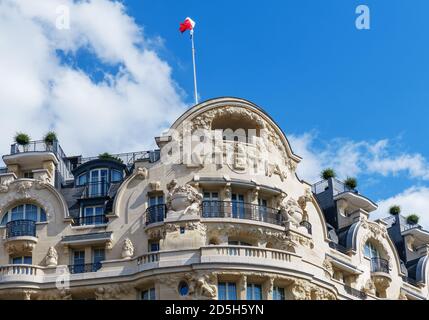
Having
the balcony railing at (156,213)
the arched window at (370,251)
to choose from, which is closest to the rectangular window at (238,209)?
the balcony railing at (156,213)

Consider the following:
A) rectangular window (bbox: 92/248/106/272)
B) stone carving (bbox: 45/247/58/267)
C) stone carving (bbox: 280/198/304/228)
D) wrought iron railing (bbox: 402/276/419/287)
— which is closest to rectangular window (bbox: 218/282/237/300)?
stone carving (bbox: 280/198/304/228)

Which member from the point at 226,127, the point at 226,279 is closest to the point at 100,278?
the point at 226,279

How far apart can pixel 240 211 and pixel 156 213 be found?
3.79 metres

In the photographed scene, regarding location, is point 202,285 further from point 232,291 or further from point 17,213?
point 17,213

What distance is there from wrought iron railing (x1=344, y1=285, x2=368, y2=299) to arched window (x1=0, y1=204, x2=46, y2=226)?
49.4 feet

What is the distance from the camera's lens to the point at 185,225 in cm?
4362

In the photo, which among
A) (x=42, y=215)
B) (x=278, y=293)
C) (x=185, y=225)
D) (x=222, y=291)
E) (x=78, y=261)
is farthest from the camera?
(x=42, y=215)

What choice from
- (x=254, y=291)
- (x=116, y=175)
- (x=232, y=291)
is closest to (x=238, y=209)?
(x=254, y=291)

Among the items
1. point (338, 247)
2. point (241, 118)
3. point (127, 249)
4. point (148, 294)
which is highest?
point (241, 118)

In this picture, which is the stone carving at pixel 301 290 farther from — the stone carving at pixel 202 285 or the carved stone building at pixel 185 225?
the stone carving at pixel 202 285

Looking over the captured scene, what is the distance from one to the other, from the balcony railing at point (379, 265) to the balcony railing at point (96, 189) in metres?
14.1
